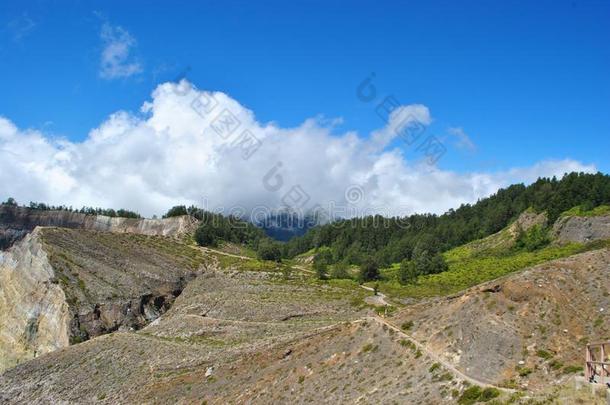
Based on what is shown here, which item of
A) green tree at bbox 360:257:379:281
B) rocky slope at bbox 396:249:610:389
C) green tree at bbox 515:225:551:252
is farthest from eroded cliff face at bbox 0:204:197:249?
rocky slope at bbox 396:249:610:389

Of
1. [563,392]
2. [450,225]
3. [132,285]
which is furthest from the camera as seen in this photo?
[450,225]

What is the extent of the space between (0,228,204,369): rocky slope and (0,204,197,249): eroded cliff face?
165 feet

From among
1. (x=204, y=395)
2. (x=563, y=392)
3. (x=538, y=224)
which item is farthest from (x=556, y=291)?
(x=538, y=224)

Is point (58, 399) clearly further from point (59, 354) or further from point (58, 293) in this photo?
point (58, 293)

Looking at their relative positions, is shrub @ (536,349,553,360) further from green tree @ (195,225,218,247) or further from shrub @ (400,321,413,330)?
green tree @ (195,225,218,247)

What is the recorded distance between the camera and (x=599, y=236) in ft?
328

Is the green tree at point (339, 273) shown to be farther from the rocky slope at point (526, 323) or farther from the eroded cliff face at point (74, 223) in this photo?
the rocky slope at point (526, 323)

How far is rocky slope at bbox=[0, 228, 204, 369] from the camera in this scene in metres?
85.9

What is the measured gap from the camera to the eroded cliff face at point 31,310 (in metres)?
85.6

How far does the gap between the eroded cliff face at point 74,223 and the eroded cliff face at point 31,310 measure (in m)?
61.6

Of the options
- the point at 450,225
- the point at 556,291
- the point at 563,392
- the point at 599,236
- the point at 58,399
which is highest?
the point at 450,225

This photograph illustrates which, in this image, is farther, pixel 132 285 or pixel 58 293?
pixel 132 285

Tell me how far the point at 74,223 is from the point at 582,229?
152962mm

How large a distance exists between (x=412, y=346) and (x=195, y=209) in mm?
171161
